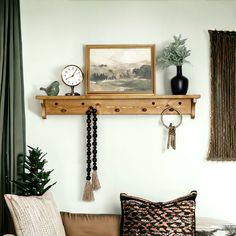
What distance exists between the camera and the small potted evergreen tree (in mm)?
3400

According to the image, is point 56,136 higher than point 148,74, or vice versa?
point 148,74

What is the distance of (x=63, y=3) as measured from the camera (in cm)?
358

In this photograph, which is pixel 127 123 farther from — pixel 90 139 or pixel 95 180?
pixel 95 180

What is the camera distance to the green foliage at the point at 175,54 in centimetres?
340

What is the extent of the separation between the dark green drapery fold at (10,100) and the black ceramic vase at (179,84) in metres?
1.13

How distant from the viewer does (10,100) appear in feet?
10.9

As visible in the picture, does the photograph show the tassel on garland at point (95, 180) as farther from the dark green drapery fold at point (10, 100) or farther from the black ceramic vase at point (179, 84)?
the black ceramic vase at point (179, 84)

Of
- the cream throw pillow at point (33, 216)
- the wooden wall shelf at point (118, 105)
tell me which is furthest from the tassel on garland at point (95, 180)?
the cream throw pillow at point (33, 216)

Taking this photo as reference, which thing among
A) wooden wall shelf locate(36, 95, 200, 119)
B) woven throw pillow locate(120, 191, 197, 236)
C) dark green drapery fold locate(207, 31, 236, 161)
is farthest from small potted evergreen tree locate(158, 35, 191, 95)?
woven throw pillow locate(120, 191, 197, 236)

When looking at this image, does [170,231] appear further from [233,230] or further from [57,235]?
[57,235]

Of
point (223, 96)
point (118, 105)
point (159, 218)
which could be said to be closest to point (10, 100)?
point (118, 105)

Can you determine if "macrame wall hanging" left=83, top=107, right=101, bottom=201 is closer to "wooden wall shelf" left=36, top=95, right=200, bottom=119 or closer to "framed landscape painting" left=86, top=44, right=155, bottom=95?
"wooden wall shelf" left=36, top=95, right=200, bottom=119

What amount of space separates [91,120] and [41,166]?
1.72ft

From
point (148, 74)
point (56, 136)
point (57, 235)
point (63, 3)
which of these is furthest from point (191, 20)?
point (57, 235)
